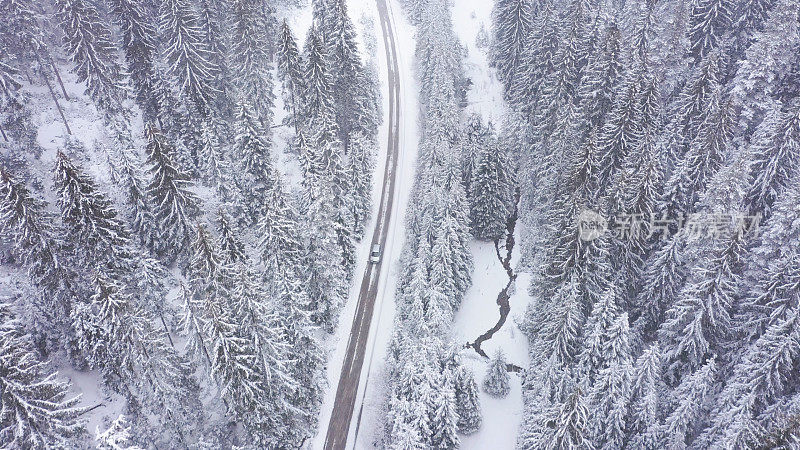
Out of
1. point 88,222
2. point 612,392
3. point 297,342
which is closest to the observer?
point 88,222

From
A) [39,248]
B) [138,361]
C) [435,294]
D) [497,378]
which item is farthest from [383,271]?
[39,248]

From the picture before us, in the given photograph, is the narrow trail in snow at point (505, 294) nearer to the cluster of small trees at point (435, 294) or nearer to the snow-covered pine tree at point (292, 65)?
the cluster of small trees at point (435, 294)

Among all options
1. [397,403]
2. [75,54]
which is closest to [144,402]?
[397,403]

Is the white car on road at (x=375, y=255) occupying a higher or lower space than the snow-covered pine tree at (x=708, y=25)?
lower

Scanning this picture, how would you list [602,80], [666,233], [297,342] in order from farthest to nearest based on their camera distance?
[602,80], [666,233], [297,342]

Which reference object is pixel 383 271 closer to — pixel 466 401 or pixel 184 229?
pixel 466 401

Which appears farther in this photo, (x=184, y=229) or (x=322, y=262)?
(x=322, y=262)

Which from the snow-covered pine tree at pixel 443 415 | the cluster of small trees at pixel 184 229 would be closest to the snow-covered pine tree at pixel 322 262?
the cluster of small trees at pixel 184 229
